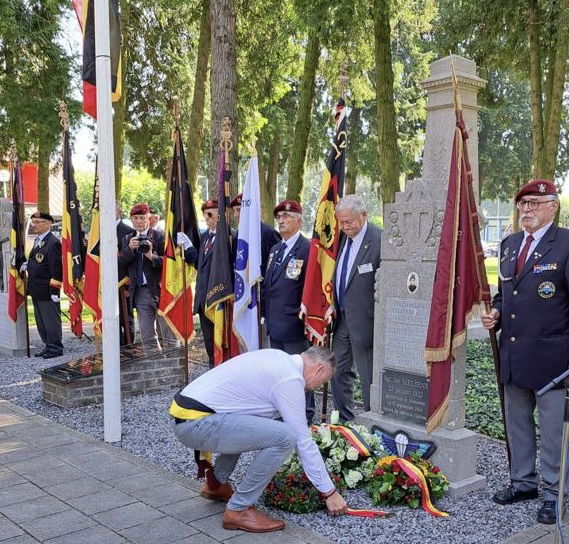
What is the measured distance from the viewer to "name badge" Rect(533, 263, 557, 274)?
384 centimetres

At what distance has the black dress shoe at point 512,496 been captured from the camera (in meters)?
4.08

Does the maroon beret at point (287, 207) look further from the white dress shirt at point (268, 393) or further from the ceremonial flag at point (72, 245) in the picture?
the ceremonial flag at point (72, 245)

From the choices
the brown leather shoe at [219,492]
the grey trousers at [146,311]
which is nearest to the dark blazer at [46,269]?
the grey trousers at [146,311]

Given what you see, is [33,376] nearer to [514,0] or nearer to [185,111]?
[185,111]

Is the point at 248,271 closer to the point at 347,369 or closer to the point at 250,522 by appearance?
the point at 347,369

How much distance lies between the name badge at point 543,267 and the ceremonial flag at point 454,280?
0.37m

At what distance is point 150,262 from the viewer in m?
8.17

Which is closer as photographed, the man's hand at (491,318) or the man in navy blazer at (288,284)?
the man's hand at (491,318)

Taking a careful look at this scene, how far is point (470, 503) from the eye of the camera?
409 cm

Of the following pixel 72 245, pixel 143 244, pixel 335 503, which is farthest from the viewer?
pixel 72 245

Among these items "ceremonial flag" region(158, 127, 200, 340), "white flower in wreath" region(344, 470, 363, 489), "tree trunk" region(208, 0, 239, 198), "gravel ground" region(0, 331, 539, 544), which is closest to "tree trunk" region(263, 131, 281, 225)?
"tree trunk" region(208, 0, 239, 198)

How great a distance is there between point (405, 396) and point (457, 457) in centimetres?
55

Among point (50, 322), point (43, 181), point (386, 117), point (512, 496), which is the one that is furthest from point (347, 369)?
point (43, 181)

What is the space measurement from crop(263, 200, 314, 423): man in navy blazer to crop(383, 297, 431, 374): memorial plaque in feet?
3.59
